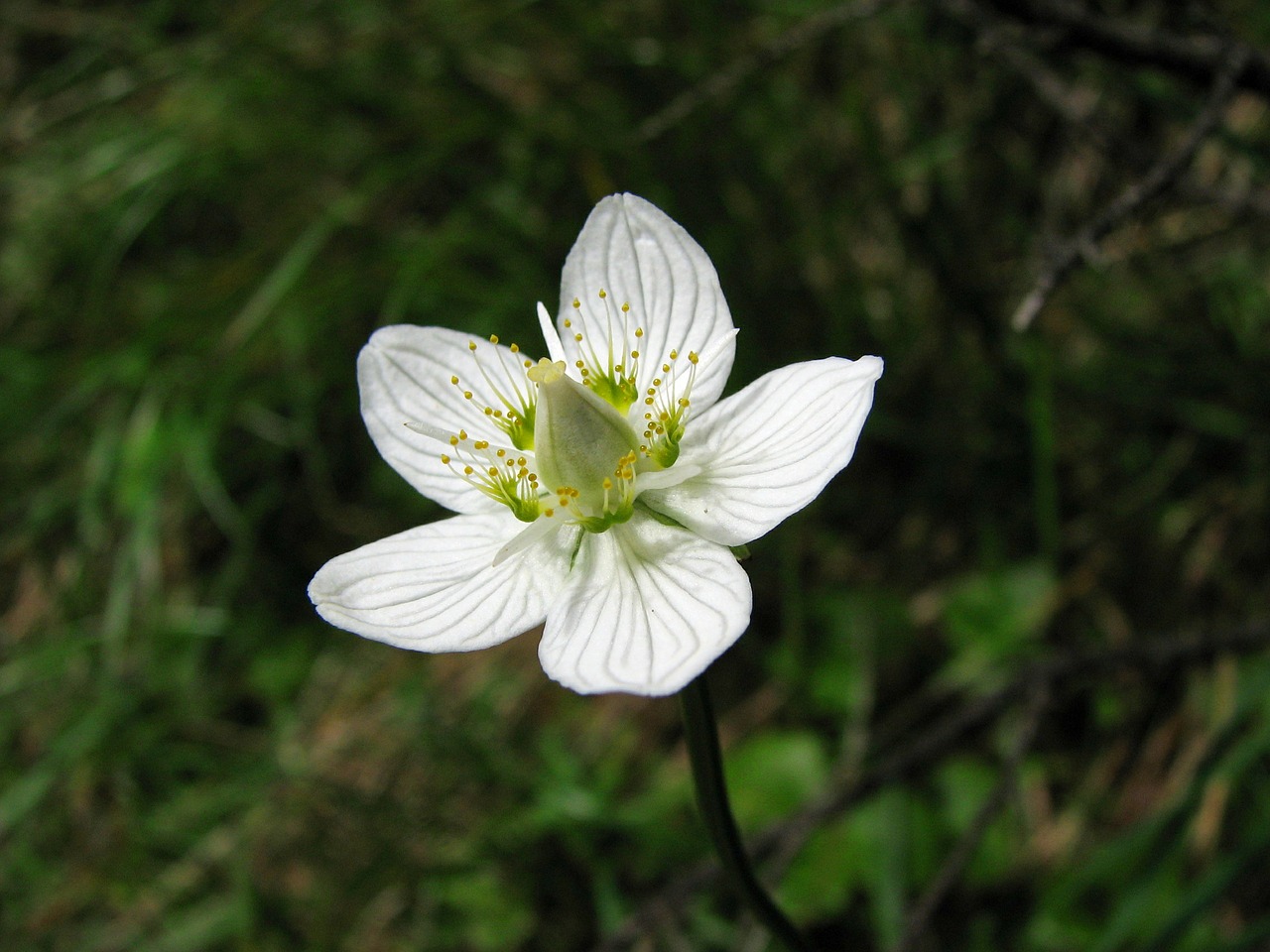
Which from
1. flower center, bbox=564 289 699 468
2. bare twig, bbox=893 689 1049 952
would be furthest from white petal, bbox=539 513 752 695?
bare twig, bbox=893 689 1049 952

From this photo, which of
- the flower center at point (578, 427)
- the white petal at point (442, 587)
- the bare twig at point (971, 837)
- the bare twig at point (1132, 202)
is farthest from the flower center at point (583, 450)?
the bare twig at point (971, 837)

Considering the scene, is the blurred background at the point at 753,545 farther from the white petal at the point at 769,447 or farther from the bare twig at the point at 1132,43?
the white petal at the point at 769,447

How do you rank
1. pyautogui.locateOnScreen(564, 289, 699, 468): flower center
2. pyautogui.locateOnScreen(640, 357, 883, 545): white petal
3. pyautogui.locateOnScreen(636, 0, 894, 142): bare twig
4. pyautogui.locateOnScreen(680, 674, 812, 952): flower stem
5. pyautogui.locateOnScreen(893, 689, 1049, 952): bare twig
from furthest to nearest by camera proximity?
1. pyautogui.locateOnScreen(636, 0, 894, 142): bare twig
2. pyautogui.locateOnScreen(893, 689, 1049, 952): bare twig
3. pyautogui.locateOnScreen(564, 289, 699, 468): flower center
4. pyautogui.locateOnScreen(640, 357, 883, 545): white petal
5. pyautogui.locateOnScreen(680, 674, 812, 952): flower stem

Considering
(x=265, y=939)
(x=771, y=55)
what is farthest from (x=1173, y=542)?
(x=265, y=939)

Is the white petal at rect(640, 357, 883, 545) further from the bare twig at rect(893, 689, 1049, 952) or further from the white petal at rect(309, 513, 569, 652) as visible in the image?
the bare twig at rect(893, 689, 1049, 952)

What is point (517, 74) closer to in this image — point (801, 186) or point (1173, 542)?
point (801, 186)
